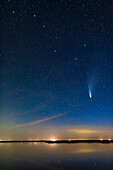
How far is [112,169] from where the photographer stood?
80.8 ft

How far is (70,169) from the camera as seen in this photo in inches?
981

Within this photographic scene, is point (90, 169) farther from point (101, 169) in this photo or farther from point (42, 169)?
point (42, 169)

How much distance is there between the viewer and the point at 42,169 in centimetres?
2472

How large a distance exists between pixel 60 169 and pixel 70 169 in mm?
1194

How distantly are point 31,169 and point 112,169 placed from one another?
953 cm

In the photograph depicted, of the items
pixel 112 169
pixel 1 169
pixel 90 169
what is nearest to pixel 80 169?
pixel 90 169

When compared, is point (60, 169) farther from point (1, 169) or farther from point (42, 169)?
point (1, 169)

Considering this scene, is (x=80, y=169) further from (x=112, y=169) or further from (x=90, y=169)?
(x=112, y=169)

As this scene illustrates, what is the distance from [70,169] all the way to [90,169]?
8.10 ft

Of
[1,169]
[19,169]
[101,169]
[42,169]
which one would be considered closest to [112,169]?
[101,169]

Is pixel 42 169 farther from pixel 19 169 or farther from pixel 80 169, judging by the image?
pixel 80 169

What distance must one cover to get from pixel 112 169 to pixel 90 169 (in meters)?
2.57

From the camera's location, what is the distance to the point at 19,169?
25.1 m

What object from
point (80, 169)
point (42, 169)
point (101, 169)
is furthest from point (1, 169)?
point (101, 169)
